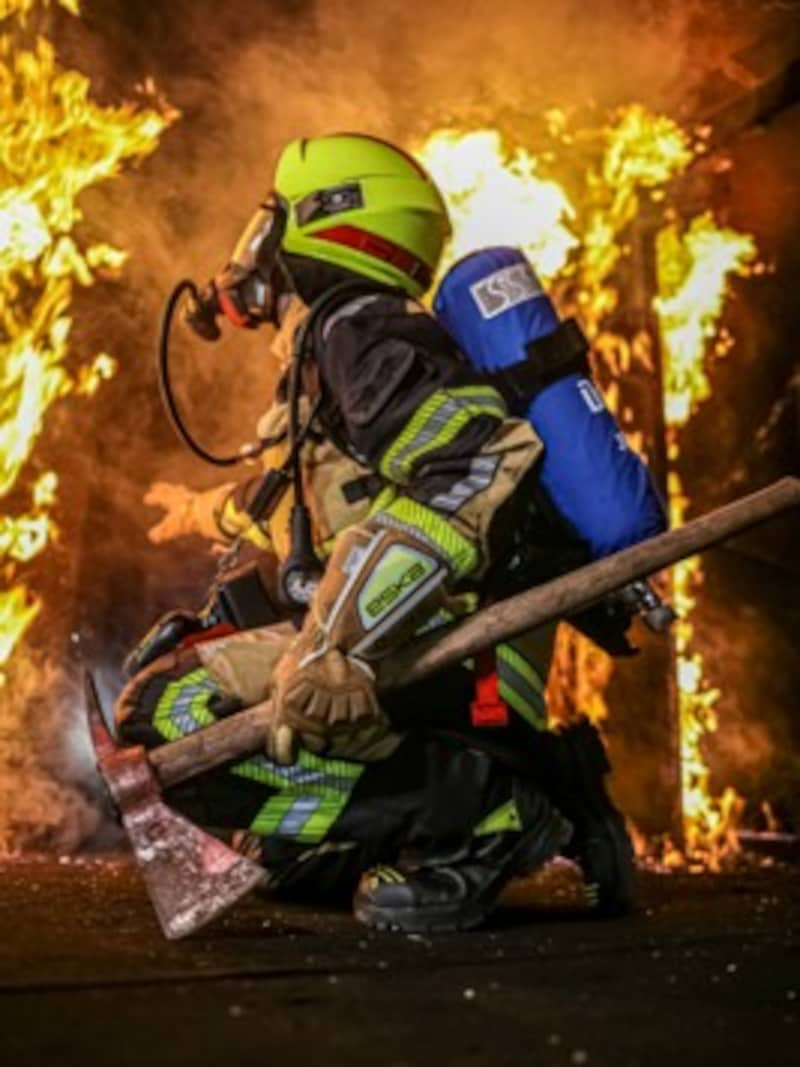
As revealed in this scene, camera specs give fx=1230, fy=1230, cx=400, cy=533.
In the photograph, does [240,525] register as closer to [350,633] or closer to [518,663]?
[518,663]

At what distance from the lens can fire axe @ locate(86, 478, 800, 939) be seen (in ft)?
7.90

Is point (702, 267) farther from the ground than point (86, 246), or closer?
closer

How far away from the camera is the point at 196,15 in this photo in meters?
5.30

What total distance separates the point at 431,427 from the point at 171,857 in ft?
3.37

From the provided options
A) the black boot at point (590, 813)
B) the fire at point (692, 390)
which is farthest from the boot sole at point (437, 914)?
the fire at point (692, 390)

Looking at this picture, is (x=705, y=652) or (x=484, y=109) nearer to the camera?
(x=705, y=652)

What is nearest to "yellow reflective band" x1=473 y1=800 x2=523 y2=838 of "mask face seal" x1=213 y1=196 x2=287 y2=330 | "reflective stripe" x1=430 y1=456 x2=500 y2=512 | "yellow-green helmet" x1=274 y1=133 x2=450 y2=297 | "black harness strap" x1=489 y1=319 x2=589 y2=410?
"reflective stripe" x1=430 y1=456 x2=500 y2=512

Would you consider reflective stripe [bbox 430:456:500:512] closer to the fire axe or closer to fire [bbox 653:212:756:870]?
the fire axe

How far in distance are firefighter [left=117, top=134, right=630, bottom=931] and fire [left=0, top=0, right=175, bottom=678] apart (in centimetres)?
173

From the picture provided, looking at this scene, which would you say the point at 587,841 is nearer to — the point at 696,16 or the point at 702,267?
the point at 702,267

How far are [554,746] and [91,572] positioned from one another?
245 centimetres

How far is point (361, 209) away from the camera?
9.77 feet

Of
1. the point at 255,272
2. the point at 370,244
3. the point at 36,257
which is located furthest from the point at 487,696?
the point at 36,257

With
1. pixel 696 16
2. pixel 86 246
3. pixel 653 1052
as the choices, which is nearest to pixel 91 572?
pixel 86 246
